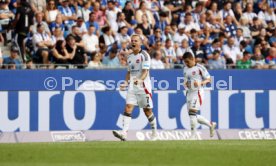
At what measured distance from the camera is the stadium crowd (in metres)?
24.8

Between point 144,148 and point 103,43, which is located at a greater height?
point 103,43

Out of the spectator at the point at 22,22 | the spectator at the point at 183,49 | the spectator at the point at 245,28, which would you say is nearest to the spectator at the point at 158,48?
the spectator at the point at 183,49

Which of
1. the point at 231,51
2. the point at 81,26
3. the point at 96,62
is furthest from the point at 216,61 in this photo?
the point at 81,26

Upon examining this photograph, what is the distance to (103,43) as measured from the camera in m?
25.9

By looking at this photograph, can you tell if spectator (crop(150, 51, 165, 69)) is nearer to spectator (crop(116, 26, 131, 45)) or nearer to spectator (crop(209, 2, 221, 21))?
spectator (crop(116, 26, 131, 45))

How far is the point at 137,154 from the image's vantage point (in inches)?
629

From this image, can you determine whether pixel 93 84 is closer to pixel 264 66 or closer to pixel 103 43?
pixel 103 43

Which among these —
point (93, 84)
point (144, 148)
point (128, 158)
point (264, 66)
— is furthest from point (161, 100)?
point (128, 158)

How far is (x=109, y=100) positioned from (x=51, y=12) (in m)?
3.30

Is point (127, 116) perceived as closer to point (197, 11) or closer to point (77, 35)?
point (77, 35)

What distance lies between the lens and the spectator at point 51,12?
84.1ft

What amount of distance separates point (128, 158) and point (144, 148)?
1.70m

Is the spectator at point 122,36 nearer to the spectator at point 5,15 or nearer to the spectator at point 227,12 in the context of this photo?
the spectator at point 5,15

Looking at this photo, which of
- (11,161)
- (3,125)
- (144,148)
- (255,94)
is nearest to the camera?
(11,161)
